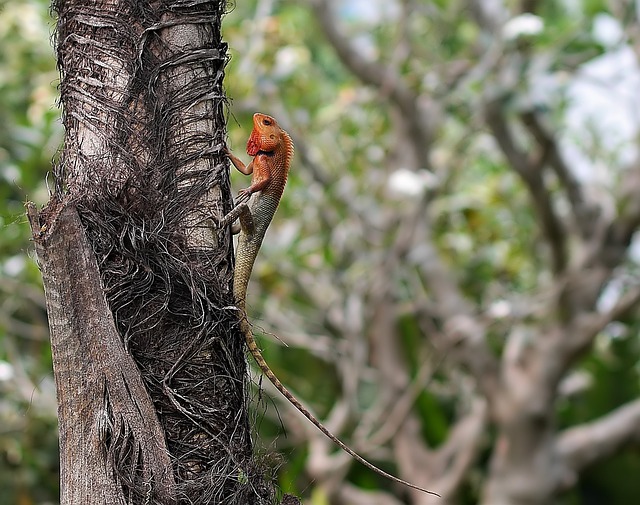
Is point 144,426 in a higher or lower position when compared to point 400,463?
higher

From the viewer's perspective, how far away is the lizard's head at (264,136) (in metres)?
2.33

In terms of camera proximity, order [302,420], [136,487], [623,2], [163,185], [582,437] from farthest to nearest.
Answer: [582,437] < [302,420] < [623,2] < [163,185] < [136,487]

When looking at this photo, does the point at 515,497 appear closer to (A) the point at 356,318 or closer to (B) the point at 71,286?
(A) the point at 356,318

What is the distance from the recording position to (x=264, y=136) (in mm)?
2344

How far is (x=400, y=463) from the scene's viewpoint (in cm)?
617

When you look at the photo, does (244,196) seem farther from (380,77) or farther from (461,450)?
(461,450)

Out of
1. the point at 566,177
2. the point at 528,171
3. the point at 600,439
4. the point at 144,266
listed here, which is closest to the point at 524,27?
the point at 528,171

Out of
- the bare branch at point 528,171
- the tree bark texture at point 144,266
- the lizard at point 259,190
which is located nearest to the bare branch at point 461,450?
the bare branch at point 528,171

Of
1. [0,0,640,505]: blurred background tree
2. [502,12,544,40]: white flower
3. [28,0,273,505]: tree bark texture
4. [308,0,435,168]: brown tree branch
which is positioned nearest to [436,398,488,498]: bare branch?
[0,0,640,505]: blurred background tree

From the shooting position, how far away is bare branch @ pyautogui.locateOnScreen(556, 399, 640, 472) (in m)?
5.74

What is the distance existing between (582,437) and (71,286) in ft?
16.2

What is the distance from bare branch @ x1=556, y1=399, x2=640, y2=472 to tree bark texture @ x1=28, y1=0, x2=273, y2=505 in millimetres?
4473

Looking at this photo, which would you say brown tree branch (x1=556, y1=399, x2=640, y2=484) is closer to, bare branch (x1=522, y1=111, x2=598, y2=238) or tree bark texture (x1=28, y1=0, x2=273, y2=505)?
bare branch (x1=522, y1=111, x2=598, y2=238)

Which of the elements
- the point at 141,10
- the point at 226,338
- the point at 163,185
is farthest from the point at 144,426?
the point at 141,10
